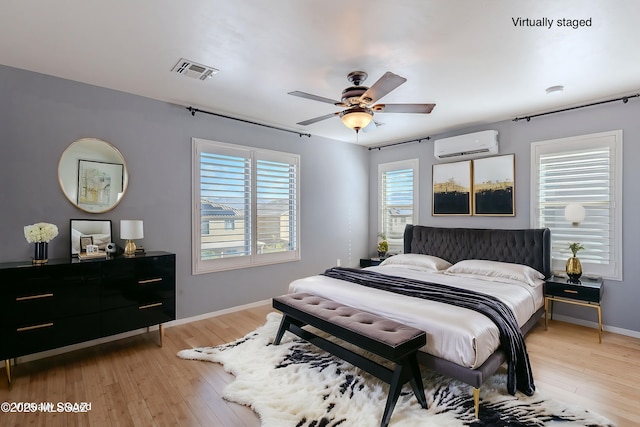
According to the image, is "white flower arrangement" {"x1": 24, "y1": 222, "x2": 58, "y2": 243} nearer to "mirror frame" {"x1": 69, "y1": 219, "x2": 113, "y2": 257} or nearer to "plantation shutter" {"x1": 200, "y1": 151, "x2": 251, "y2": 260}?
"mirror frame" {"x1": 69, "y1": 219, "x2": 113, "y2": 257}

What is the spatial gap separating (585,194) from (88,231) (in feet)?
19.0

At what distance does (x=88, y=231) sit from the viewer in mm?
3289

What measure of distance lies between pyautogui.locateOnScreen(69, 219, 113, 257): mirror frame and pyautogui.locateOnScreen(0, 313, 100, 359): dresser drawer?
0.72 meters

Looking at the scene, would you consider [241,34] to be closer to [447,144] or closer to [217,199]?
[217,199]

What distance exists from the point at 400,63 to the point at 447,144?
250 cm

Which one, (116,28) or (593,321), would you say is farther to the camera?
(593,321)

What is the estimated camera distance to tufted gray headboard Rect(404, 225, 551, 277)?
157 inches

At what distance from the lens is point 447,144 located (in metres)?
4.93

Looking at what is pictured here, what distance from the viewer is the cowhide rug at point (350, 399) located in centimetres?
211

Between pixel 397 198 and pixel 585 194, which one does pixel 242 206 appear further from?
pixel 585 194

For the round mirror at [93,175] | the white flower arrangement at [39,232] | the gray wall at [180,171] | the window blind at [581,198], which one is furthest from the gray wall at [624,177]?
the white flower arrangement at [39,232]

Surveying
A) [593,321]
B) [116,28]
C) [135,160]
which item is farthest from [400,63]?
[593,321]

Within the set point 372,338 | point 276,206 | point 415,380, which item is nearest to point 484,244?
point 415,380

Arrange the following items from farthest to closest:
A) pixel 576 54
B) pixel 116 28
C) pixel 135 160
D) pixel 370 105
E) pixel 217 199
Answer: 1. pixel 217 199
2. pixel 135 160
3. pixel 370 105
4. pixel 576 54
5. pixel 116 28
